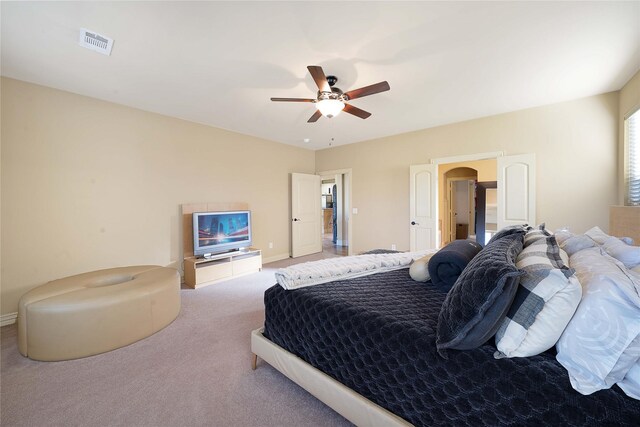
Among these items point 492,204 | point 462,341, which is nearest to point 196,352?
point 462,341

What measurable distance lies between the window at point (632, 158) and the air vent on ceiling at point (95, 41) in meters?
5.21

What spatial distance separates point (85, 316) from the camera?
2.11m

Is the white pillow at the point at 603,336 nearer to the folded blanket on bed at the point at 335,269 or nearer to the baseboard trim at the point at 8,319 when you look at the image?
the folded blanket on bed at the point at 335,269

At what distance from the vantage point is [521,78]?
9.08ft

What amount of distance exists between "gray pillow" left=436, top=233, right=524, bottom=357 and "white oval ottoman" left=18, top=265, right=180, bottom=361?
8.60ft

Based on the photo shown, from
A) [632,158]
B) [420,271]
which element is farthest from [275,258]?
[632,158]

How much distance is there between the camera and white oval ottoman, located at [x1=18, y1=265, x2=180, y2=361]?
2.05m

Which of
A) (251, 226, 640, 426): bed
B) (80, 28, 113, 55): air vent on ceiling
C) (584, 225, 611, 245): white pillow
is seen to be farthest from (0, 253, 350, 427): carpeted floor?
(80, 28, 113, 55): air vent on ceiling

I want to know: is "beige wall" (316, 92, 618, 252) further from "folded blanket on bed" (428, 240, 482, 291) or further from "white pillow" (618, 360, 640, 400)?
"white pillow" (618, 360, 640, 400)

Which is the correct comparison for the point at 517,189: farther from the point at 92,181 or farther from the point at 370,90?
the point at 92,181

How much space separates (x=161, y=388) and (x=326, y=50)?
2988mm

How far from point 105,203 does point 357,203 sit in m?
4.46

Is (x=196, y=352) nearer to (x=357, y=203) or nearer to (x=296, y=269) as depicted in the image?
(x=296, y=269)

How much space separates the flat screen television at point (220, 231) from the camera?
13.0 ft
